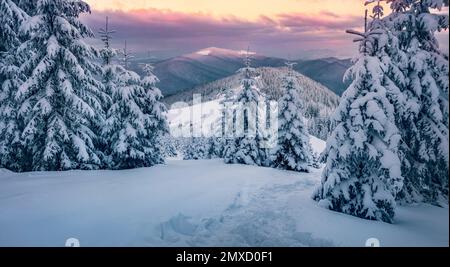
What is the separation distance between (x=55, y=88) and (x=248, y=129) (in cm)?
1655

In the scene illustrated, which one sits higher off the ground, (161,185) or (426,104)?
(426,104)

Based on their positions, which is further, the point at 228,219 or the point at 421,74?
the point at 421,74

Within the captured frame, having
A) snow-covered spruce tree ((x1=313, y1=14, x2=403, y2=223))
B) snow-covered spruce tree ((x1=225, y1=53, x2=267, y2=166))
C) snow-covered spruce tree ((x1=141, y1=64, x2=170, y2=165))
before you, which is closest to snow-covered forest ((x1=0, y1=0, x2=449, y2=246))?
snow-covered spruce tree ((x1=313, y1=14, x2=403, y2=223))

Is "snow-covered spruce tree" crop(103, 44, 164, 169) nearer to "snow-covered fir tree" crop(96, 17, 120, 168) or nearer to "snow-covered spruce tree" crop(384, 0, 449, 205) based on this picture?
"snow-covered fir tree" crop(96, 17, 120, 168)

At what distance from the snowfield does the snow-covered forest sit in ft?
0.15

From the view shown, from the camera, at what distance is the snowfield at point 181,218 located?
5996mm

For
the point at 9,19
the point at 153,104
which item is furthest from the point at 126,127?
the point at 9,19

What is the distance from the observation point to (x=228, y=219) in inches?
313

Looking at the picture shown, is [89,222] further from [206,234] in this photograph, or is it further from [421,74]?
[421,74]

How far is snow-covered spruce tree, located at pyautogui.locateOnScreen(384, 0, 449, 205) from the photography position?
11.1 m

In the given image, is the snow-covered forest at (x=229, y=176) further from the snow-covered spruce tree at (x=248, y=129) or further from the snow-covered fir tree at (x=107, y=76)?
the snow-covered spruce tree at (x=248, y=129)

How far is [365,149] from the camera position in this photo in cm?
930
